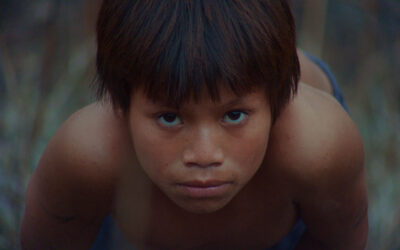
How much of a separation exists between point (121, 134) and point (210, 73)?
0.28m

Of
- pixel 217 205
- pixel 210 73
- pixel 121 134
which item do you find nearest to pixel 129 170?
pixel 121 134

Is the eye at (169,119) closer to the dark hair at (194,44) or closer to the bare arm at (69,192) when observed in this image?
the dark hair at (194,44)

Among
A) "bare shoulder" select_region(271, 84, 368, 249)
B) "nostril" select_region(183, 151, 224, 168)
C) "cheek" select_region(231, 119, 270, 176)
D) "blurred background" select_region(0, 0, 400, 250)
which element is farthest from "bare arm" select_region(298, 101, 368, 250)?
"blurred background" select_region(0, 0, 400, 250)

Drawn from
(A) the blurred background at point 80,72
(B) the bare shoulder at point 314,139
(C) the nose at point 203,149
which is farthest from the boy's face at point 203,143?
(A) the blurred background at point 80,72

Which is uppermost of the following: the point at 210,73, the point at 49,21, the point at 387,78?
the point at 210,73

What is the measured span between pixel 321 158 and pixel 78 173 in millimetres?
417

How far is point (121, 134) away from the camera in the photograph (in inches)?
45.4

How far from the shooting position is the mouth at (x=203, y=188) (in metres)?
0.99

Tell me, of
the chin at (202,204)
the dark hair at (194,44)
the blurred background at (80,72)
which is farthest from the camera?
the blurred background at (80,72)

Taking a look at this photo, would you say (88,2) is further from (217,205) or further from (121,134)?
(217,205)

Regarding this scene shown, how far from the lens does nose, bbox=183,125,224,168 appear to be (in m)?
0.95

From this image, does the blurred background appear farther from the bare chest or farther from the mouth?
the mouth

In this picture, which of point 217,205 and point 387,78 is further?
point 387,78

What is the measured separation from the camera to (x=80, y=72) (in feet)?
7.06
